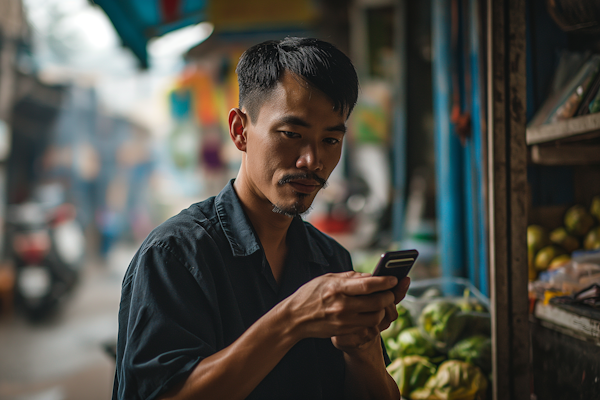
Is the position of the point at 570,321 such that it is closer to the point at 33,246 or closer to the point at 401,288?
the point at 401,288

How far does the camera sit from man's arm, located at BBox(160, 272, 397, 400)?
93 cm

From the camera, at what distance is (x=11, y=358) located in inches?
178

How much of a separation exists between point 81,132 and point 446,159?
977 centimetres

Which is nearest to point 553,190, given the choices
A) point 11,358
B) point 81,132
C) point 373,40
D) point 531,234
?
point 531,234

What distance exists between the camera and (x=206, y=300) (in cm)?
108

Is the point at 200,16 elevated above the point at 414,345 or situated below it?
above

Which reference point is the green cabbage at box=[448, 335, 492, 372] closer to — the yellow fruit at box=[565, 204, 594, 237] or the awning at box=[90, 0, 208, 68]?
the yellow fruit at box=[565, 204, 594, 237]

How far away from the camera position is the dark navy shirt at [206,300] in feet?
3.16

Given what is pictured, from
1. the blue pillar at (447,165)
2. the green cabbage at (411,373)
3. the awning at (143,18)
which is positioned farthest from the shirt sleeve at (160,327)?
the awning at (143,18)

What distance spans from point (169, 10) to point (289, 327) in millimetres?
2941

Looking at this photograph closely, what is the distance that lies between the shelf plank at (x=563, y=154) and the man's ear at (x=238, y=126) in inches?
51.6

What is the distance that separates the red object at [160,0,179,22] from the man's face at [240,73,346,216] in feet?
7.75

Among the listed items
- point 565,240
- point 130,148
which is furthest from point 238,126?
point 130,148

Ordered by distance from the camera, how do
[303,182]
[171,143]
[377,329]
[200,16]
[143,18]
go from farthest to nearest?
[171,143]
[200,16]
[143,18]
[303,182]
[377,329]
